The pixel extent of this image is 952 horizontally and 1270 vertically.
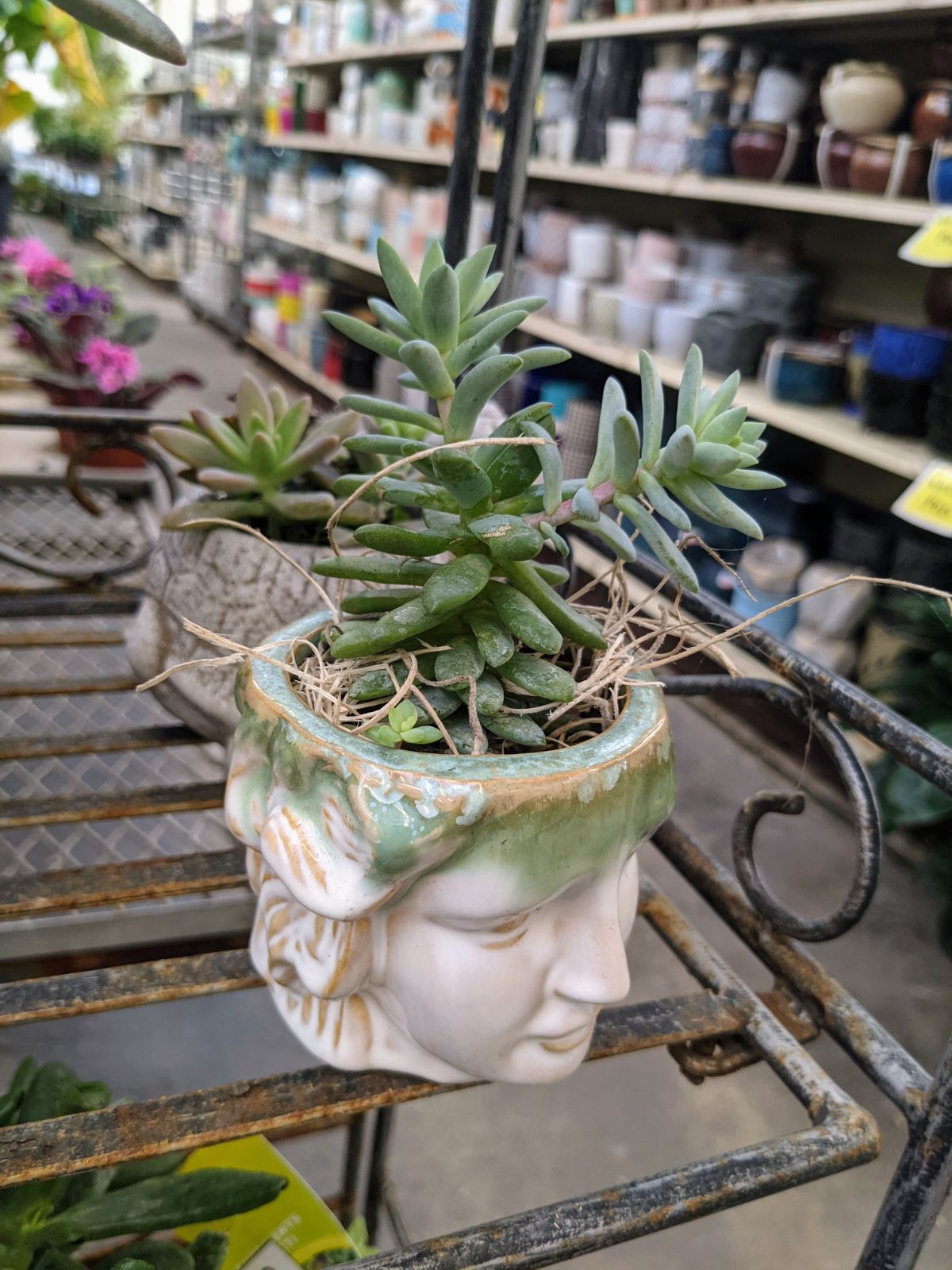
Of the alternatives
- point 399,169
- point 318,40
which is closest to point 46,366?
point 399,169

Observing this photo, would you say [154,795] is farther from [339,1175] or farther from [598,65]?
[598,65]

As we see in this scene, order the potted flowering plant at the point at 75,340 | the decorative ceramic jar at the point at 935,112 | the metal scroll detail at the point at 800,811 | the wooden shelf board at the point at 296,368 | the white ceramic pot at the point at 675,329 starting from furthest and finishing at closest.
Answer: the wooden shelf board at the point at 296,368 → the white ceramic pot at the point at 675,329 → the potted flowering plant at the point at 75,340 → the decorative ceramic jar at the point at 935,112 → the metal scroll detail at the point at 800,811

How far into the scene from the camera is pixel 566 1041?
0.45 meters

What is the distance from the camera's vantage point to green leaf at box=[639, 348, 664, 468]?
442 millimetres

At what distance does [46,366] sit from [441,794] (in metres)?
1.72

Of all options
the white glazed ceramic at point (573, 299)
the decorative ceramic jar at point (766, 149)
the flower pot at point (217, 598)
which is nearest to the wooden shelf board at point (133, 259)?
the white glazed ceramic at point (573, 299)

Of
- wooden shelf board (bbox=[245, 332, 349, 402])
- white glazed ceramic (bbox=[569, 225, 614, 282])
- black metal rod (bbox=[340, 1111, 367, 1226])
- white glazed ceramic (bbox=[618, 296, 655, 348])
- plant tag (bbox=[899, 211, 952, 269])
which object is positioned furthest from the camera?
wooden shelf board (bbox=[245, 332, 349, 402])

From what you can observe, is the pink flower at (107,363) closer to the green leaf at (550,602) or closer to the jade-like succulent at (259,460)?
the jade-like succulent at (259,460)

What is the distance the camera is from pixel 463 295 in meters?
0.48

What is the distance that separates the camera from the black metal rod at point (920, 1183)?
1.45 feet

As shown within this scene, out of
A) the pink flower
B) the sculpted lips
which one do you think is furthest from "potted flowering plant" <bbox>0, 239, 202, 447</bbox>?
the sculpted lips

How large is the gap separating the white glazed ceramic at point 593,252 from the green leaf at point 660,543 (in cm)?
188

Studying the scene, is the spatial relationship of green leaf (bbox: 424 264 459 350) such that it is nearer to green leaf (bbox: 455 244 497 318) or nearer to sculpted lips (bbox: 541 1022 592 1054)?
green leaf (bbox: 455 244 497 318)

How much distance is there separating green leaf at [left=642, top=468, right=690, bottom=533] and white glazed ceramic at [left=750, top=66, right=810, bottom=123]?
1.57 meters
